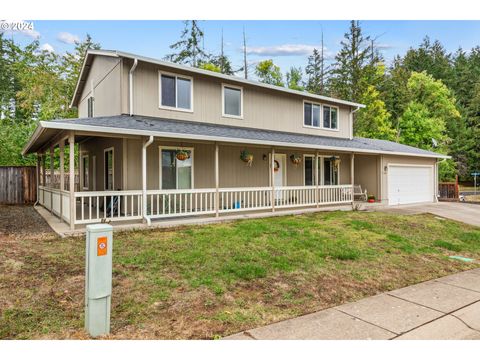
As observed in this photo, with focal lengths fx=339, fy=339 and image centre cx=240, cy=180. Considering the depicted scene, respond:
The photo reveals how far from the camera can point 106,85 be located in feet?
40.2

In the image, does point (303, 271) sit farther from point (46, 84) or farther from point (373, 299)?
point (46, 84)

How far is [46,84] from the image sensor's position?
82.6 ft

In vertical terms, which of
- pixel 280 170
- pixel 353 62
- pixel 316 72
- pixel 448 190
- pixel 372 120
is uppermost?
pixel 316 72

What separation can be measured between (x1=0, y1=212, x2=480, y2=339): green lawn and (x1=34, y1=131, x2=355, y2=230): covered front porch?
1.38 meters

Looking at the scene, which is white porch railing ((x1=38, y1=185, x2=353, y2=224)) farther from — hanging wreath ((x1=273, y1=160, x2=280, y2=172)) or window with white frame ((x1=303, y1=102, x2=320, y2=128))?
window with white frame ((x1=303, y1=102, x2=320, y2=128))

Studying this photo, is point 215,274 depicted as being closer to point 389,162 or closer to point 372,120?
point 389,162

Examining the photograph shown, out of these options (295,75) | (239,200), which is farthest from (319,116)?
(295,75)

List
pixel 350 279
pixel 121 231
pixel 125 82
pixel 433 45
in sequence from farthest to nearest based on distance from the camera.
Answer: pixel 433 45 < pixel 125 82 < pixel 121 231 < pixel 350 279

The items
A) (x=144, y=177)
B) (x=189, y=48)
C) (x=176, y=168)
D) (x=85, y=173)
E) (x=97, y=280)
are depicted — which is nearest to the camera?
(x=97, y=280)

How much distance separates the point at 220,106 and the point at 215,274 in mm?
8861

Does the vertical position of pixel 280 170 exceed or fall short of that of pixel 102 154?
it falls short

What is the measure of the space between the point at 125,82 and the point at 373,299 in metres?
9.59

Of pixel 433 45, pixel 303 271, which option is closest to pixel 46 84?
pixel 303 271
